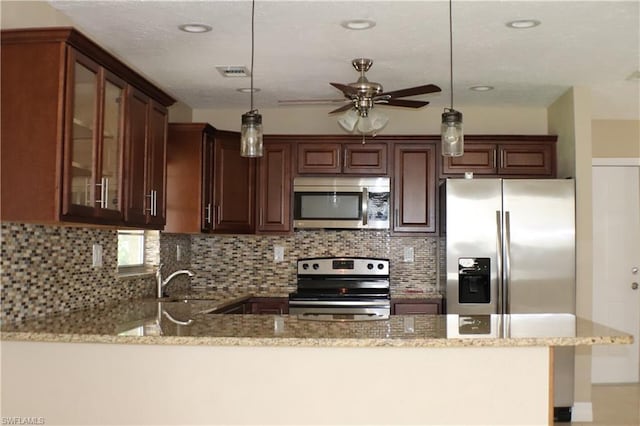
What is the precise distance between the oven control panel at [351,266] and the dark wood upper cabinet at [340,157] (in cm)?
73

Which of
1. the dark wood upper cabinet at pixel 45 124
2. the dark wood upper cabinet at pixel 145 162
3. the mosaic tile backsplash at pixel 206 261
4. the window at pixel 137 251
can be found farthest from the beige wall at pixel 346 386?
the window at pixel 137 251

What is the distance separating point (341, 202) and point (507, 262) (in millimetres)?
1382

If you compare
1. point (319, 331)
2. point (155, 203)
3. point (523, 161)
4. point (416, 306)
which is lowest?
point (416, 306)

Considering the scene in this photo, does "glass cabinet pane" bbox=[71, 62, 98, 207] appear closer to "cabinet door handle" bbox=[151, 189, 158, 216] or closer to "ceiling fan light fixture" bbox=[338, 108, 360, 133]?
"cabinet door handle" bbox=[151, 189, 158, 216]

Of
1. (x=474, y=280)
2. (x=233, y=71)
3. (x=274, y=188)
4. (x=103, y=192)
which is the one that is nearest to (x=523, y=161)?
(x=474, y=280)

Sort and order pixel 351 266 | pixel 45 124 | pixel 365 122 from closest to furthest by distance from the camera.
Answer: pixel 45 124
pixel 365 122
pixel 351 266

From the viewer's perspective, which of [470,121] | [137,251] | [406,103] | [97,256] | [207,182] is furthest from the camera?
[470,121]

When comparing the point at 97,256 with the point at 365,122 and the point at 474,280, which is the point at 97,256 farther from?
the point at 474,280

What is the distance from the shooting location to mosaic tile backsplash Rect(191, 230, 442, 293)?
5.93 m

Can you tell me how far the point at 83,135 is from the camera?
311 centimetres

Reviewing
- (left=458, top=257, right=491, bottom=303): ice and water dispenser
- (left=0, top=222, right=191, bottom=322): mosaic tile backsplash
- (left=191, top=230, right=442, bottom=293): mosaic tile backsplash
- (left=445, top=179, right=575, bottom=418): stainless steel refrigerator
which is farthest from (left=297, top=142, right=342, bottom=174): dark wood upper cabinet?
(left=0, top=222, right=191, bottom=322): mosaic tile backsplash

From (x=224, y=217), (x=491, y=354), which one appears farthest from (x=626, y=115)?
(x=491, y=354)

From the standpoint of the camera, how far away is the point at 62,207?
293 cm

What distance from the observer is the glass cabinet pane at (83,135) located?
3035 mm
